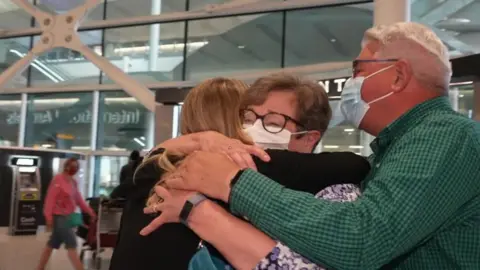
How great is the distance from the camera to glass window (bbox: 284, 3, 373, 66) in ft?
35.9

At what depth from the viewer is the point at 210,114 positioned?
4.70ft

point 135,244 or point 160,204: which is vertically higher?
point 160,204

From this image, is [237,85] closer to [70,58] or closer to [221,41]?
[221,41]

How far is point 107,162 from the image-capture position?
13164mm

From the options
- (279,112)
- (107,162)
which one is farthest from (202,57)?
(279,112)

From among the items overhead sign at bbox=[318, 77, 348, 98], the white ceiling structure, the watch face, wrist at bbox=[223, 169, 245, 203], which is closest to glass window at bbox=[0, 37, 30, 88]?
the white ceiling structure

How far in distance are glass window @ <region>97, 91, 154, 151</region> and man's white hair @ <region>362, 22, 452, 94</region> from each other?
1171cm

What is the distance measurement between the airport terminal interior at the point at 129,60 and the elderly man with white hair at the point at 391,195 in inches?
288

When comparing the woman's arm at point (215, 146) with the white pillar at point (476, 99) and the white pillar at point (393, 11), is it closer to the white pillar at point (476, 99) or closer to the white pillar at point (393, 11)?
the white pillar at point (476, 99)

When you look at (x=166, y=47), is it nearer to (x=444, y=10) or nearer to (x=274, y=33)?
(x=274, y=33)

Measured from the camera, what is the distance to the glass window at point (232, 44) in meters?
11.5

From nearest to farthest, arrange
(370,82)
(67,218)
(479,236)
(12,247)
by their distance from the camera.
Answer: (479,236) → (370,82) → (67,218) → (12,247)

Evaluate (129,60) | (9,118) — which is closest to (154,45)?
(129,60)

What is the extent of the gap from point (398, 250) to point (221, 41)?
11.7m
